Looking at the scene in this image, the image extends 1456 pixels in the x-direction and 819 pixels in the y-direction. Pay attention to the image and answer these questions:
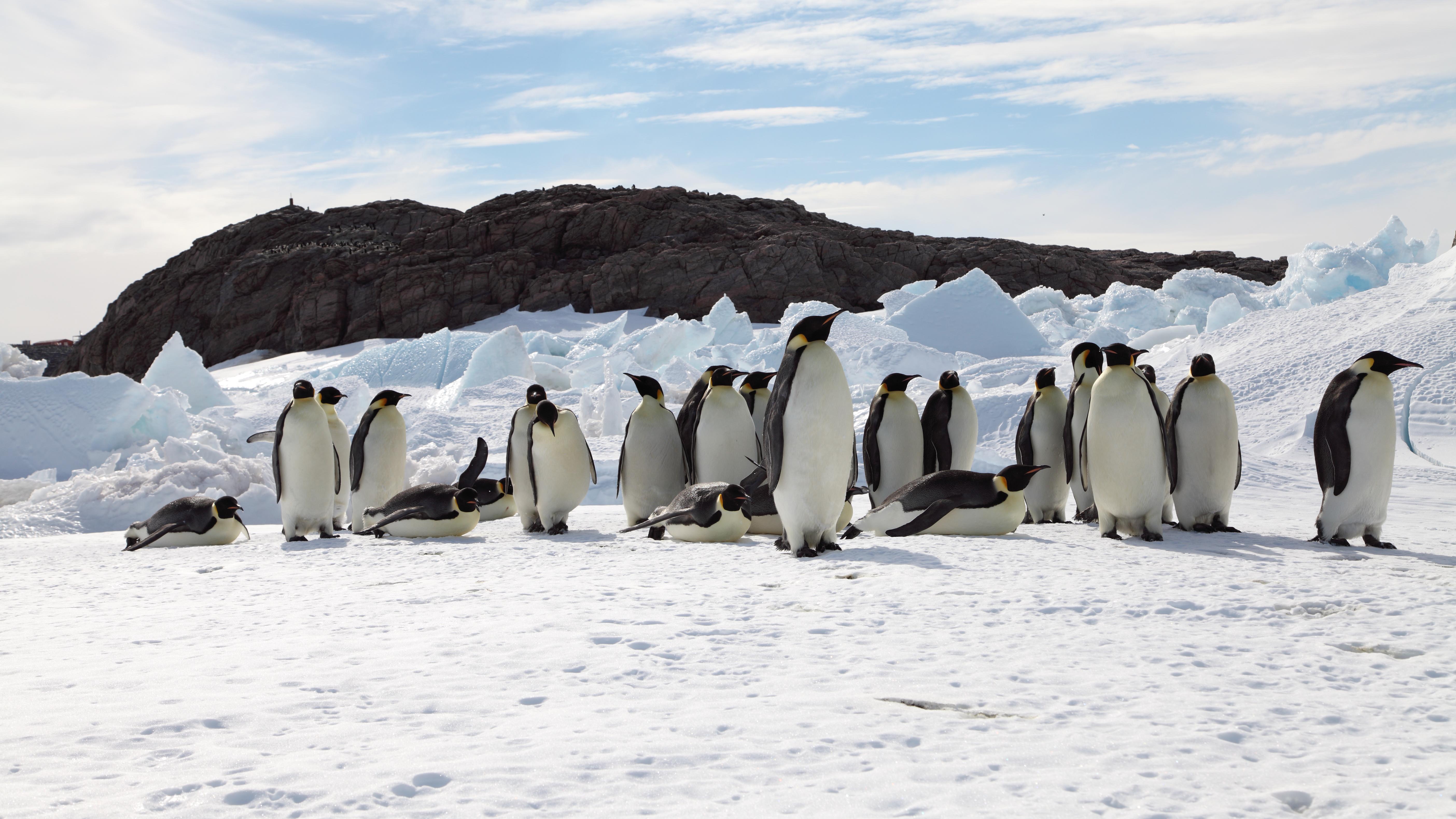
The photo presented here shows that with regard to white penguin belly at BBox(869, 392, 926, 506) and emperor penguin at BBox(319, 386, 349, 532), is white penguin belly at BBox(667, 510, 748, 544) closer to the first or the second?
white penguin belly at BBox(869, 392, 926, 506)

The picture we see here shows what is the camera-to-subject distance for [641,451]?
6.20m

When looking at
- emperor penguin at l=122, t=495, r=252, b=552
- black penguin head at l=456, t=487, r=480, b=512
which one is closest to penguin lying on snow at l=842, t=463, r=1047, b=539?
black penguin head at l=456, t=487, r=480, b=512

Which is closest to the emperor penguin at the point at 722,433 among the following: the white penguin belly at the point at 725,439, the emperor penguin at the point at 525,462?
the white penguin belly at the point at 725,439

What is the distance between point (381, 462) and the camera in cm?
701

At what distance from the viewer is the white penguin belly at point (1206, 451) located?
17.1 feet

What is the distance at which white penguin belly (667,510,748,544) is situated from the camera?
525cm

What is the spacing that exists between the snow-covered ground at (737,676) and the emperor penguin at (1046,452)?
532 mm

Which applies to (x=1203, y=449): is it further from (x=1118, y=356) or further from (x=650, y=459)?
(x=650, y=459)

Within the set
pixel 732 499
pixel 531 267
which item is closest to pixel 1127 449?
pixel 732 499

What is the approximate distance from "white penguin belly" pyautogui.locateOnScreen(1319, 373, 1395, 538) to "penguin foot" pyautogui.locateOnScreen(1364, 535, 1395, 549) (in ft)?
0.12

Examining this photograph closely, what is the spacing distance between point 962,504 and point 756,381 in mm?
1838

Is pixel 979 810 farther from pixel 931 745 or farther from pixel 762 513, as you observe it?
pixel 762 513

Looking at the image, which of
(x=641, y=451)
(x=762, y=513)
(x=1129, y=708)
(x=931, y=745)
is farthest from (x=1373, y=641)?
(x=641, y=451)

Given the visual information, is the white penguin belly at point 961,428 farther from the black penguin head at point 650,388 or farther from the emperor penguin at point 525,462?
the emperor penguin at point 525,462
